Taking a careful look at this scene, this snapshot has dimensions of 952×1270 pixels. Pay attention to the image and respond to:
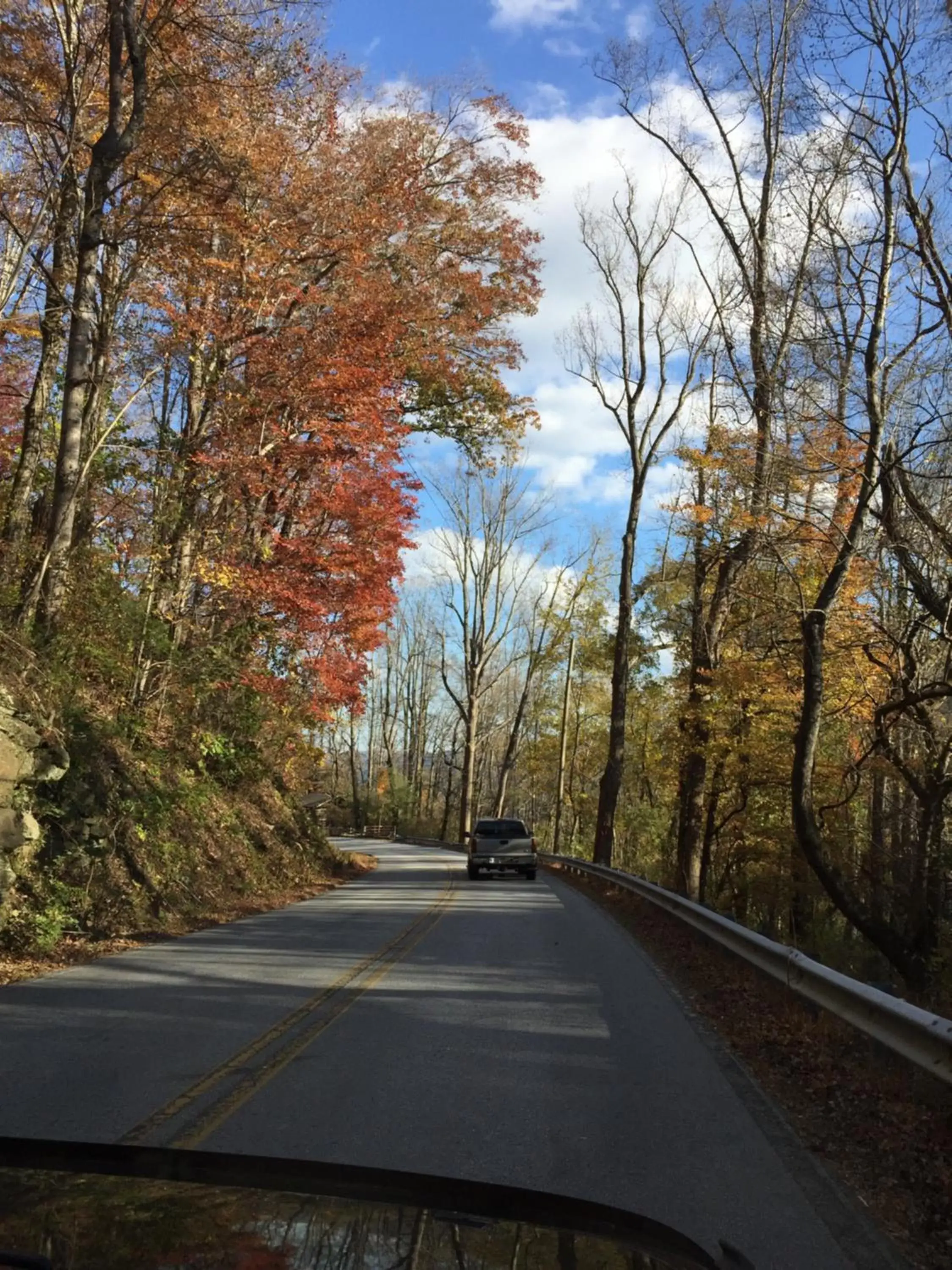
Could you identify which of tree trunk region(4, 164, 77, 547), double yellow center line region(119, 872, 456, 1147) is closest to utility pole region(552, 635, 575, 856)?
tree trunk region(4, 164, 77, 547)

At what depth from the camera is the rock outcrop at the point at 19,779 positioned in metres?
10.6

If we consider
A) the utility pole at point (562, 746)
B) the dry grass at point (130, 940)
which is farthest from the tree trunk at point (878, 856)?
the utility pole at point (562, 746)

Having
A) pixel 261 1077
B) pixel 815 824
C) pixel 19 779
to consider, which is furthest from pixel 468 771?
pixel 261 1077

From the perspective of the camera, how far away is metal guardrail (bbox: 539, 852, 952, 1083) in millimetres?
5020

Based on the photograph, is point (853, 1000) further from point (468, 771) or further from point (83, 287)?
point (468, 771)

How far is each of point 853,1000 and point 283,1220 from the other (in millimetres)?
4203

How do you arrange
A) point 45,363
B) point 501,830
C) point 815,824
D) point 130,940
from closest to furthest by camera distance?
1. point 130,940
2. point 815,824
3. point 45,363
4. point 501,830

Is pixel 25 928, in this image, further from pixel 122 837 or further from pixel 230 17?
pixel 230 17

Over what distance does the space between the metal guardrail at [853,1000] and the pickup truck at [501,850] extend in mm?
14478

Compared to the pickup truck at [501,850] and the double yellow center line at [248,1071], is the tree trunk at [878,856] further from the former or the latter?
the pickup truck at [501,850]

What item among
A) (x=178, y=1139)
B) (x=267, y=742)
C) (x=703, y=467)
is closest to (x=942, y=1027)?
(x=178, y=1139)

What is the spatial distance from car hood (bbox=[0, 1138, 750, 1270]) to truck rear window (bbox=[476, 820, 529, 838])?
22565mm

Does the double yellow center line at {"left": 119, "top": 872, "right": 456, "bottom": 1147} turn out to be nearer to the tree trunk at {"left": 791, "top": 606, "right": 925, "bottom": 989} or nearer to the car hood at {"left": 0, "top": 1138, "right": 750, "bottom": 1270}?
the car hood at {"left": 0, "top": 1138, "right": 750, "bottom": 1270}

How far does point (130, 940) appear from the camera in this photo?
38.9 ft
